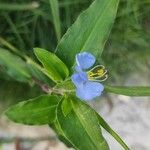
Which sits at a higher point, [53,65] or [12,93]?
[53,65]

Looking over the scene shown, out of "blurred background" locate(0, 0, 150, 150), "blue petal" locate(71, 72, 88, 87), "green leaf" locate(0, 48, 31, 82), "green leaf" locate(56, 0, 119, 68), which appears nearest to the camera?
"blue petal" locate(71, 72, 88, 87)

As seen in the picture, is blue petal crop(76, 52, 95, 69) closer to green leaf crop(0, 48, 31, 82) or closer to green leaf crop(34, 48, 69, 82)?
green leaf crop(34, 48, 69, 82)

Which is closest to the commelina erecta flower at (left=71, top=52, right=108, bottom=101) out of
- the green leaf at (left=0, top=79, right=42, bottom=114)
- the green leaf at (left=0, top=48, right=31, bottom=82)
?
the green leaf at (left=0, top=48, right=31, bottom=82)

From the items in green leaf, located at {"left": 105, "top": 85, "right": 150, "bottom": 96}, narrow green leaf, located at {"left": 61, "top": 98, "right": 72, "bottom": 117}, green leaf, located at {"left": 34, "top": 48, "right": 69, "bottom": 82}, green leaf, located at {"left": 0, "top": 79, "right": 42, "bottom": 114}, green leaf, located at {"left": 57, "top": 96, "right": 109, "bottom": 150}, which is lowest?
green leaf, located at {"left": 0, "top": 79, "right": 42, "bottom": 114}

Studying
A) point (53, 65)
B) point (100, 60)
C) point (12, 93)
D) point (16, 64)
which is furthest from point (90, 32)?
point (12, 93)

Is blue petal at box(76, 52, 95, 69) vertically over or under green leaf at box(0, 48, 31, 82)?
over

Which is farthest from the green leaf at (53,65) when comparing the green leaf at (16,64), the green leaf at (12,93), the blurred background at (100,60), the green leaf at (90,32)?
the green leaf at (12,93)

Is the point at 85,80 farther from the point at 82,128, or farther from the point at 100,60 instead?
the point at 100,60

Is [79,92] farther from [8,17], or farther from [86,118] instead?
[8,17]
